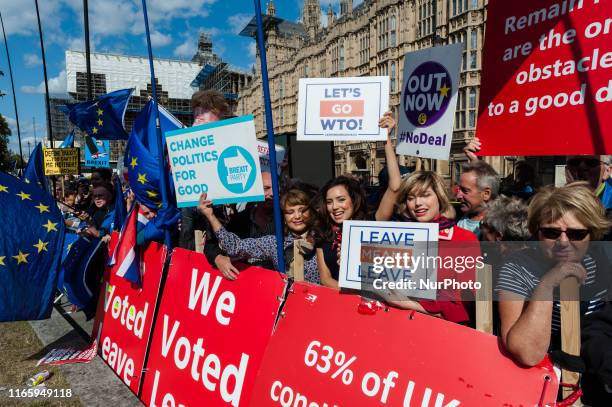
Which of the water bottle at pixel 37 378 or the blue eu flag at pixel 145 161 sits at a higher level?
the blue eu flag at pixel 145 161

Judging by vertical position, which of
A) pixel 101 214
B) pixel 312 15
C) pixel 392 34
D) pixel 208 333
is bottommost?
pixel 208 333

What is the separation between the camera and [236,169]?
2682mm

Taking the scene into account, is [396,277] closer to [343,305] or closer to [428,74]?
[343,305]

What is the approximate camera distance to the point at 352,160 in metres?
37.6

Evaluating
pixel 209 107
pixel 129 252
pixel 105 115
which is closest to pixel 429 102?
pixel 209 107

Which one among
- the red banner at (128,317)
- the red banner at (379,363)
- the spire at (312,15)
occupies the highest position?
the spire at (312,15)

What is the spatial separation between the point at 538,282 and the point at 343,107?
5.40ft

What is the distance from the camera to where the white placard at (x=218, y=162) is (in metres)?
2.60

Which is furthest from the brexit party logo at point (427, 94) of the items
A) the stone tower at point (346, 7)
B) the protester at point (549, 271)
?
the stone tower at point (346, 7)

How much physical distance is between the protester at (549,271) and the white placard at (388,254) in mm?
325

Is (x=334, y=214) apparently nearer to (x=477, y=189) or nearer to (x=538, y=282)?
(x=477, y=189)

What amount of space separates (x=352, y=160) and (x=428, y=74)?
34639mm

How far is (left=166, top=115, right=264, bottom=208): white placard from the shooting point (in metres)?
2.60

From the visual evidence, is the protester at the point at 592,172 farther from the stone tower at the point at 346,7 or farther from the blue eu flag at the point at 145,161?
the stone tower at the point at 346,7
